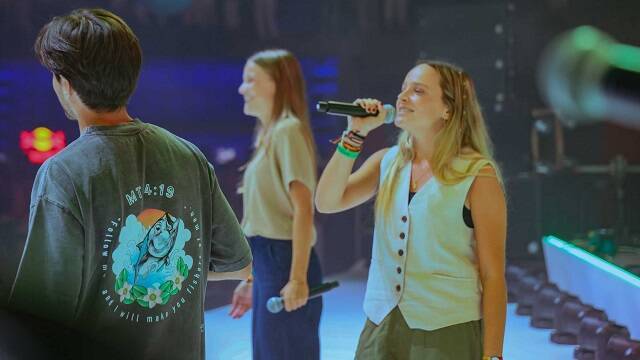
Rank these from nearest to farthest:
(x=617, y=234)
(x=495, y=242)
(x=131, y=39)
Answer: (x=131, y=39) → (x=495, y=242) → (x=617, y=234)

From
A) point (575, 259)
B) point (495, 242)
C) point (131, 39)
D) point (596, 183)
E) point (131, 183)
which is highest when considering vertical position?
point (131, 39)

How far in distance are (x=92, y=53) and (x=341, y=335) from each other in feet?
8.58

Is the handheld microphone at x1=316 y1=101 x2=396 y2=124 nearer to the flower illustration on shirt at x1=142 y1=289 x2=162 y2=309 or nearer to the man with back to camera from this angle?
the man with back to camera

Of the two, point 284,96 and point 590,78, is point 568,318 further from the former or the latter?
point 284,96

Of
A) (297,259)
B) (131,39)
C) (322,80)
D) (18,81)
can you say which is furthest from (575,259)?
(131,39)

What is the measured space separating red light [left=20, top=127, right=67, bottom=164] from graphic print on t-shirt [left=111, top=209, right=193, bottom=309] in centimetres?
293

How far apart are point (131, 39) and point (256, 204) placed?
1548 millimetres

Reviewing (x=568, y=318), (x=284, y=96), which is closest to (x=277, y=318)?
(x=284, y=96)

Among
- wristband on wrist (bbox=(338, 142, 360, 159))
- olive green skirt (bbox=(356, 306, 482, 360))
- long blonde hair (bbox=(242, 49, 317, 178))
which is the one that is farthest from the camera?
long blonde hair (bbox=(242, 49, 317, 178))

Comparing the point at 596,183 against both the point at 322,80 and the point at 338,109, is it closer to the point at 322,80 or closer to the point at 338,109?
the point at 322,80

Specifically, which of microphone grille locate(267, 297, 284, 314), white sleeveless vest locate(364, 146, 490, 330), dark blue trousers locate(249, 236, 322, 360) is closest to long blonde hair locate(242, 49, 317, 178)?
dark blue trousers locate(249, 236, 322, 360)

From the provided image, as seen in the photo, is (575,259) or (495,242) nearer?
(495,242)

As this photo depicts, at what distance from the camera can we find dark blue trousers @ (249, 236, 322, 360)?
9.39 ft

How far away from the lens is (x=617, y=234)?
3973 mm
